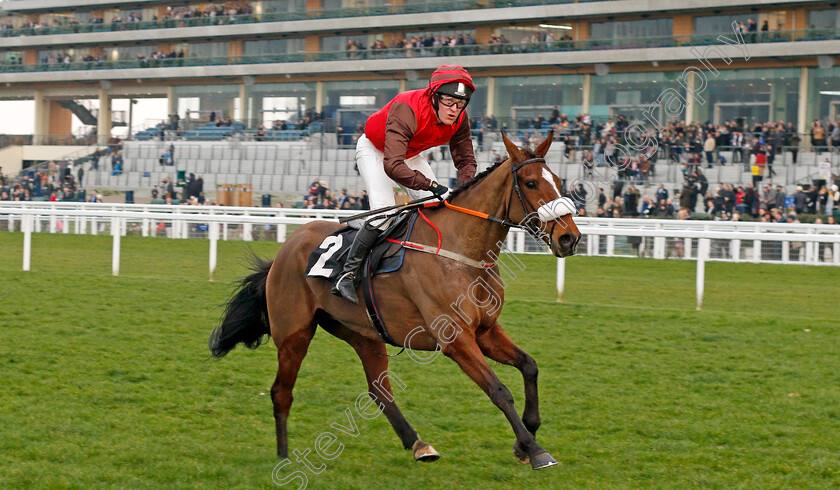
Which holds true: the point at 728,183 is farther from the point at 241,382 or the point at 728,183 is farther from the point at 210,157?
the point at 210,157

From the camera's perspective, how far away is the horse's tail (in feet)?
16.7

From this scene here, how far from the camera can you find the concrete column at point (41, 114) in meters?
44.4

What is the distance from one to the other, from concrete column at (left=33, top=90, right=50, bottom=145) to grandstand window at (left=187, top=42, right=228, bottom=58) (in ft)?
30.8

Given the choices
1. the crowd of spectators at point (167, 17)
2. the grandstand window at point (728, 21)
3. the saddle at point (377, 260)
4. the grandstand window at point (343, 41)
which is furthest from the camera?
the crowd of spectators at point (167, 17)

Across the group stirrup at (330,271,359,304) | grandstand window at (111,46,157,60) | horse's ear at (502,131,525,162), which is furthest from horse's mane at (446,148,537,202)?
grandstand window at (111,46,157,60)

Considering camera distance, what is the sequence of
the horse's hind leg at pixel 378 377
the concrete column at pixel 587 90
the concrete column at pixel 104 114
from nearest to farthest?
the horse's hind leg at pixel 378 377 < the concrete column at pixel 587 90 < the concrete column at pixel 104 114

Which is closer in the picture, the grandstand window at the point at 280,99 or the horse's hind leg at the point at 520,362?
the horse's hind leg at the point at 520,362

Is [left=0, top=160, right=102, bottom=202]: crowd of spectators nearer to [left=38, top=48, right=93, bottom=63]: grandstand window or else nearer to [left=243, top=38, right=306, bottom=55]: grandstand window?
[left=243, top=38, right=306, bottom=55]: grandstand window

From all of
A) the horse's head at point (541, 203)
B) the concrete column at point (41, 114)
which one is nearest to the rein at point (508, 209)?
the horse's head at point (541, 203)

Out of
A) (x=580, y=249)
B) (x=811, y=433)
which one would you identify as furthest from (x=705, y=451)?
(x=580, y=249)

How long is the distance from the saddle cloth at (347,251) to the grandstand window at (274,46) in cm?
3445

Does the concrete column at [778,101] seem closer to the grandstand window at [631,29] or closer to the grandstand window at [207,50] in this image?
the grandstand window at [631,29]

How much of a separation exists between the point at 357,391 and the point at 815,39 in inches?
932

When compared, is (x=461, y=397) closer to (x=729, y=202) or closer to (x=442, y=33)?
(x=729, y=202)
